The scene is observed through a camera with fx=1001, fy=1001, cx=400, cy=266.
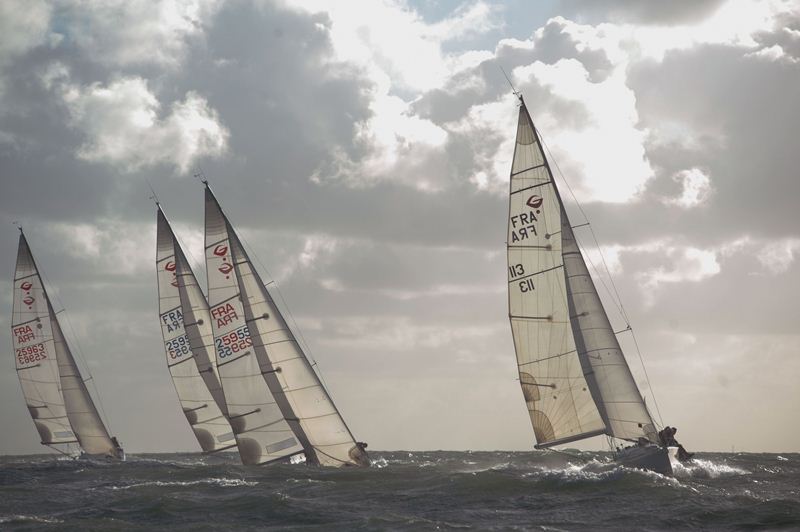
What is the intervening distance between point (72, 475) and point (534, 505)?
30401 millimetres

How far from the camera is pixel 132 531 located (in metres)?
31.6

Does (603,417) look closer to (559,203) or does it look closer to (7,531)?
(559,203)

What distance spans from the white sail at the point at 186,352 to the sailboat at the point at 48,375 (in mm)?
8035

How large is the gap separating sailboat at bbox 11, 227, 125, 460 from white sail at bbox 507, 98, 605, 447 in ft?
119

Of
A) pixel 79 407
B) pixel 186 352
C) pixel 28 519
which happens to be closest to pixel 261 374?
pixel 186 352

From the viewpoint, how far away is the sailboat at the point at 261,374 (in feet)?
164

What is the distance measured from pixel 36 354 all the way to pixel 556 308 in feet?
129

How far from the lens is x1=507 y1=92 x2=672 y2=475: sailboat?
42844mm

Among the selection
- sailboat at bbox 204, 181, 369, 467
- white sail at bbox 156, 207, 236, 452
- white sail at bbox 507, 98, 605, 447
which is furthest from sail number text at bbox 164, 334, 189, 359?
white sail at bbox 507, 98, 605, 447

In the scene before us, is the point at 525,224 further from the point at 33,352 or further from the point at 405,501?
the point at 33,352

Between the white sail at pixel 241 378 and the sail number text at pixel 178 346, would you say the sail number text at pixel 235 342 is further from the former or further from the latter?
the sail number text at pixel 178 346

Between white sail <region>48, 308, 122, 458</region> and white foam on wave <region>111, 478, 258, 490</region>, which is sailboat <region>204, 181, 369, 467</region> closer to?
white foam on wave <region>111, 478, 258, 490</region>

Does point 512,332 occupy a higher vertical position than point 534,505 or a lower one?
higher

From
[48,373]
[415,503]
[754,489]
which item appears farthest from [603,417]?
[48,373]
